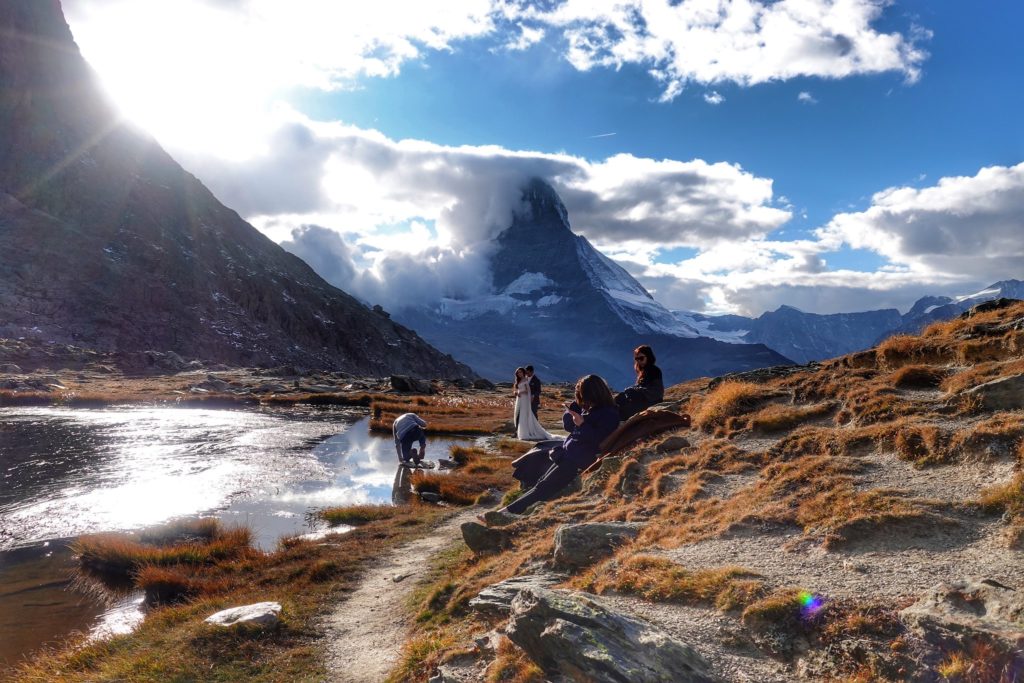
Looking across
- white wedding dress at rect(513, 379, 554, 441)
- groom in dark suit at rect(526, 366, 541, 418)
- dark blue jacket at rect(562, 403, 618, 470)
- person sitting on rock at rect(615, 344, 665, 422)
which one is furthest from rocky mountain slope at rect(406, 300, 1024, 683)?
white wedding dress at rect(513, 379, 554, 441)

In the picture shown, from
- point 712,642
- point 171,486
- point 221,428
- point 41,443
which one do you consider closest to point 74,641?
point 712,642

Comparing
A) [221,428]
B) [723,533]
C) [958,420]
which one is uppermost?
[958,420]

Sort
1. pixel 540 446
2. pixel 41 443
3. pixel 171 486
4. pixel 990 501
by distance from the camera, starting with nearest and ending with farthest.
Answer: pixel 990 501
pixel 540 446
pixel 171 486
pixel 41 443

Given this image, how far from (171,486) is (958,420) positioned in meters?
26.2

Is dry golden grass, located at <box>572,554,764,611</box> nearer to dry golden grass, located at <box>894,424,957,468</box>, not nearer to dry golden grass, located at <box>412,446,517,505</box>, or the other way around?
dry golden grass, located at <box>894,424,957,468</box>

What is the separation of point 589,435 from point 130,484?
65.4ft

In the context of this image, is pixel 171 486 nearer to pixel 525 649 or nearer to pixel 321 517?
pixel 321 517

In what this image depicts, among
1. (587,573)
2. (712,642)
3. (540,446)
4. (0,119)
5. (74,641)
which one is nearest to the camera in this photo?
(712,642)

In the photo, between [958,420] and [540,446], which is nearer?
[958,420]

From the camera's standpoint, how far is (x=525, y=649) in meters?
7.10

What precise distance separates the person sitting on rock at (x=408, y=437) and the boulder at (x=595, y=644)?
79.7ft

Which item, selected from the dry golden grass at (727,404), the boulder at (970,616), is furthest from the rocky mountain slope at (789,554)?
the dry golden grass at (727,404)

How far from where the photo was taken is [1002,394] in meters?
11.3

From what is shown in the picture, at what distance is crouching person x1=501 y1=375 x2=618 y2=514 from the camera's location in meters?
15.3
